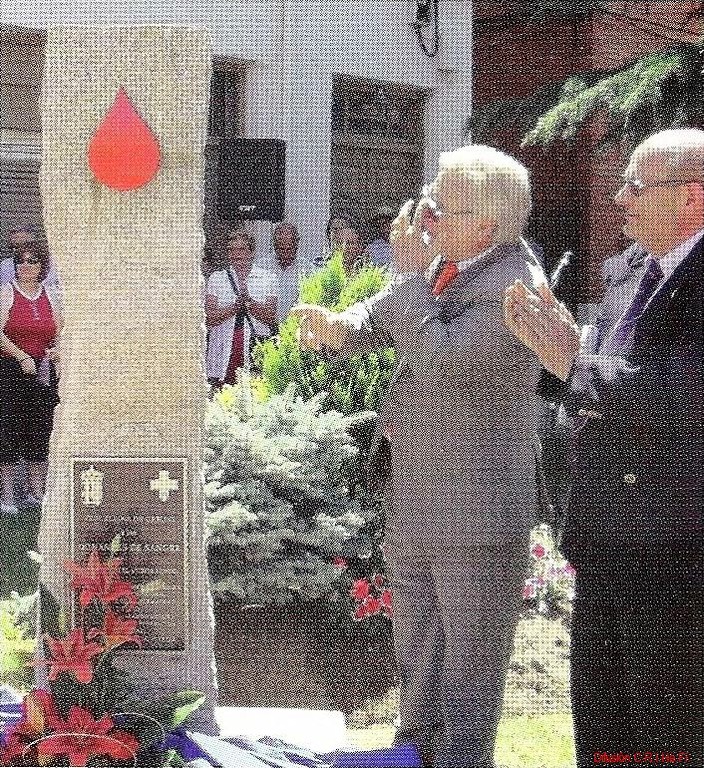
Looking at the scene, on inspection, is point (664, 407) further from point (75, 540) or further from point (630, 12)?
point (630, 12)

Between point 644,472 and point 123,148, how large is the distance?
122cm

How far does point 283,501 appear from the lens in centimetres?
301

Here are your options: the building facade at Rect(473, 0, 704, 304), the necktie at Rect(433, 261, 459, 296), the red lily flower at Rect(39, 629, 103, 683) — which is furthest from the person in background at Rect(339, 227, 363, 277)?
the red lily flower at Rect(39, 629, 103, 683)

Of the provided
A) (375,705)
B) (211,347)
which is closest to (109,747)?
(375,705)

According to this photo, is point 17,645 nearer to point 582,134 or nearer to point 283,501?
point 283,501

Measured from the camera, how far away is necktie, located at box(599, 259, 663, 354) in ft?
5.52

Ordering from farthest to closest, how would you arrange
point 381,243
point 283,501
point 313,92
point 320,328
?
point 313,92, point 381,243, point 283,501, point 320,328

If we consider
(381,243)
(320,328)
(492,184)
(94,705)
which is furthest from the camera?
(381,243)

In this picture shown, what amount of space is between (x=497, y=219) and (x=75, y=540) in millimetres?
1109

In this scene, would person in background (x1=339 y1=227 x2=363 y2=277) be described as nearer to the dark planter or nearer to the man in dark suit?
the dark planter

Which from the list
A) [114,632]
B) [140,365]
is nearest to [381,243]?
[140,365]

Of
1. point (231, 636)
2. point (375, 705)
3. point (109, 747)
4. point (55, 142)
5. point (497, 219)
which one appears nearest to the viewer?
point (497, 219)

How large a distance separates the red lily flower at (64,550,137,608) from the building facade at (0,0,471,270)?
4.43 feet

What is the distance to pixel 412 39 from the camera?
3314 mm
